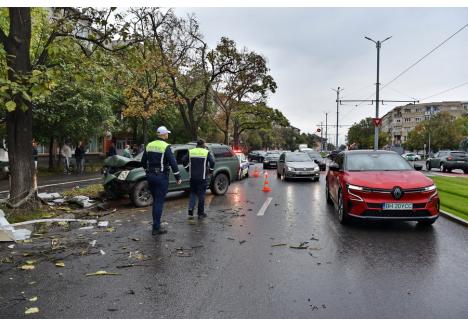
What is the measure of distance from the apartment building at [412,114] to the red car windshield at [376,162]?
126847 mm

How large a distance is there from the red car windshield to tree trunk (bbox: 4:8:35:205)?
25.1 feet

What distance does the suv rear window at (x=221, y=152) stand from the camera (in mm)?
13976

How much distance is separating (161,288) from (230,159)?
1013 cm

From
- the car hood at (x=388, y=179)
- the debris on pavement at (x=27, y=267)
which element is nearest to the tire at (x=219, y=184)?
the car hood at (x=388, y=179)

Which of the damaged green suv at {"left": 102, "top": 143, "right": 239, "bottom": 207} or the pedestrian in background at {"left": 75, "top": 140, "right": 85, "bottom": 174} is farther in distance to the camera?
the pedestrian in background at {"left": 75, "top": 140, "right": 85, "bottom": 174}

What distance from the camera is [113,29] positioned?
32.9ft

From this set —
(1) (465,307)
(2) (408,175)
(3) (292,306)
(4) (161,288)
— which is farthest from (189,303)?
(2) (408,175)

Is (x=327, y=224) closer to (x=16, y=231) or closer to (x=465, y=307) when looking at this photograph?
(x=465, y=307)

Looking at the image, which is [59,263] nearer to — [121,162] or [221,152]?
[121,162]

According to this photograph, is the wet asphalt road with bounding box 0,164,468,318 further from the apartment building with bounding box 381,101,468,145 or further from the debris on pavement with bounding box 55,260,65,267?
the apartment building with bounding box 381,101,468,145

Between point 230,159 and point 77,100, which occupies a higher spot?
point 77,100

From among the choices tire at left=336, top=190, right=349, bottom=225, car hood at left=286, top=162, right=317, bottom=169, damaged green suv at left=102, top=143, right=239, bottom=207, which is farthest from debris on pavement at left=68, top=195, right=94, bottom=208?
car hood at left=286, top=162, right=317, bottom=169

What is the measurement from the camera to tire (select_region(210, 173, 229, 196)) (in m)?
13.6

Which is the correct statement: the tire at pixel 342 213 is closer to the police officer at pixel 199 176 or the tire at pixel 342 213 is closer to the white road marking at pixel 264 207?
the white road marking at pixel 264 207
